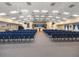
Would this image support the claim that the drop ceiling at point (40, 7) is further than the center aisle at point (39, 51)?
Yes

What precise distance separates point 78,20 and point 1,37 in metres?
10.9

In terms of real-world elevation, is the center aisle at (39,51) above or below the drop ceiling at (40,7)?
below

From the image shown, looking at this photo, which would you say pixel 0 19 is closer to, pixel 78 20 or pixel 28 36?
pixel 28 36

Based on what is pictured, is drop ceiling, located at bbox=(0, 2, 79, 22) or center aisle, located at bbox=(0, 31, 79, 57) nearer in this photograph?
center aisle, located at bbox=(0, 31, 79, 57)

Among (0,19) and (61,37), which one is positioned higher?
(0,19)

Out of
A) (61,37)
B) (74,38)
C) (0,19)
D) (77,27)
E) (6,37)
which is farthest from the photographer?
(77,27)

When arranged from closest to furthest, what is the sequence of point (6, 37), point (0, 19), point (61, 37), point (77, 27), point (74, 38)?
point (6, 37) → point (61, 37) → point (74, 38) → point (0, 19) → point (77, 27)

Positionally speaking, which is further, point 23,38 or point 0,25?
point 0,25

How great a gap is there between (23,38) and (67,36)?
12.7 feet

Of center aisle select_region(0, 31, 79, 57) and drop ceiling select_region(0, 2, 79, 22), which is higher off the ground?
drop ceiling select_region(0, 2, 79, 22)

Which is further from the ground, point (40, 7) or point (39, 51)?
point (40, 7)

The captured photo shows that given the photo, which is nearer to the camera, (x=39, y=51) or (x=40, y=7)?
(x=39, y=51)

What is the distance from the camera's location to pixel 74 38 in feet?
49.0

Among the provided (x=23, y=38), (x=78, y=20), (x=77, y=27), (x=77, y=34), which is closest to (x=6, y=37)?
(x=23, y=38)
